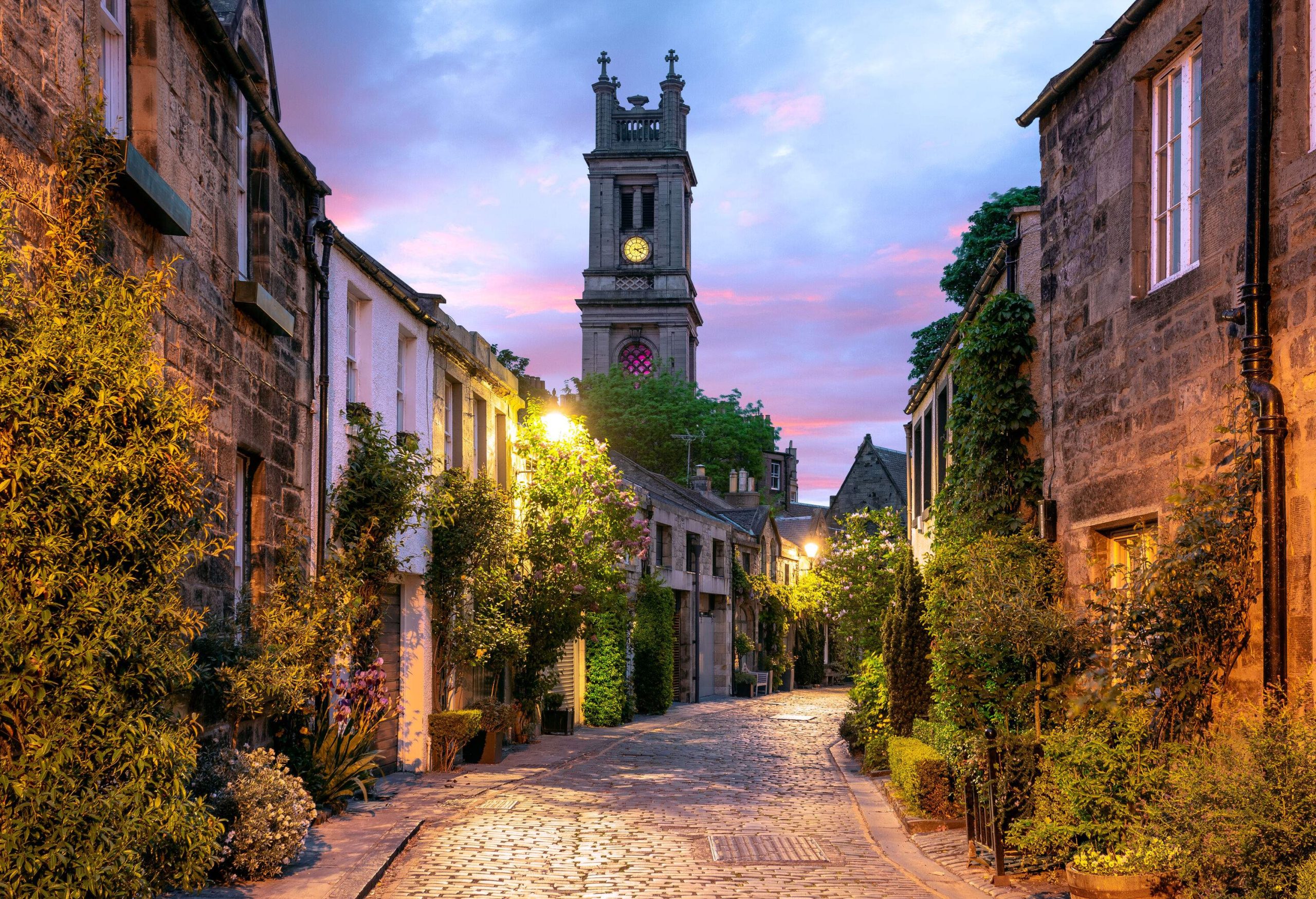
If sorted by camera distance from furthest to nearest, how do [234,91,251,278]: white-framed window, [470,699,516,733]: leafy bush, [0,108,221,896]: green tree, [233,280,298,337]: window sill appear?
[470,699,516,733]: leafy bush → [234,91,251,278]: white-framed window → [233,280,298,337]: window sill → [0,108,221,896]: green tree

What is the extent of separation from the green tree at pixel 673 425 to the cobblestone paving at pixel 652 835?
4618 cm

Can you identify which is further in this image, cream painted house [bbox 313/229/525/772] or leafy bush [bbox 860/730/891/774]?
leafy bush [bbox 860/730/891/774]

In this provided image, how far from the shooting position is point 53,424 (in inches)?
227

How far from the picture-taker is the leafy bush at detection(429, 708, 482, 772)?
16953mm

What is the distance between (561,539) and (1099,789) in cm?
1414

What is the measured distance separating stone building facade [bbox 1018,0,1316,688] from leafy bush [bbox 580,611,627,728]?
1610 centimetres

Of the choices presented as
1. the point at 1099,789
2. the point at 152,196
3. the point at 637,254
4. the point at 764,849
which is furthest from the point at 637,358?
the point at 152,196

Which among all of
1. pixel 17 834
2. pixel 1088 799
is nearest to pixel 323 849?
pixel 17 834

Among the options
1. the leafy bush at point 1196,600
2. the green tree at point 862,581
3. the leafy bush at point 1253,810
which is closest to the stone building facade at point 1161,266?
the leafy bush at point 1196,600

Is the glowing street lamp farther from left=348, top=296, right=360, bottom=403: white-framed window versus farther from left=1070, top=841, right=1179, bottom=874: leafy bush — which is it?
left=1070, top=841, right=1179, bottom=874: leafy bush

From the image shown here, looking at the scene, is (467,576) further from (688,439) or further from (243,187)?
(688,439)

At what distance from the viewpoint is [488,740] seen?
718 inches

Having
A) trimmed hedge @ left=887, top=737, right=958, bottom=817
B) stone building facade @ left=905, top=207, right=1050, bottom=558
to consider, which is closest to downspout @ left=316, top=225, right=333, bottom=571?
trimmed hedge @ left=887, top=737, right=958, bottom=817

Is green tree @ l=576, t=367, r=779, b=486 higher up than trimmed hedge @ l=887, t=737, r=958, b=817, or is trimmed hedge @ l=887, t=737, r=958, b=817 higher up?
green tree @ l=576, t=367, r=779, b=486
